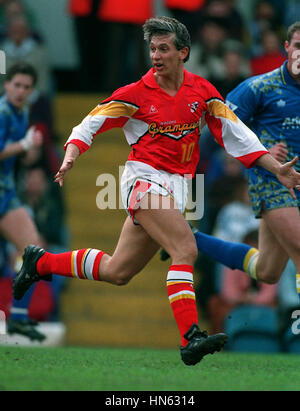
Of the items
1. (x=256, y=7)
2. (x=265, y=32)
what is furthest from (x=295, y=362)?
(x=256, y=7)

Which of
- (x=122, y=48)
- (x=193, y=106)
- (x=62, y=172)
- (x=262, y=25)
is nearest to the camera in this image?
(x=62, y=172)

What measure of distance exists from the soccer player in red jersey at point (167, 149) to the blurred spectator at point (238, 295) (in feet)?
11.6

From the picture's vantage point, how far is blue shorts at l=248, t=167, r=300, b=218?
678 centimetres

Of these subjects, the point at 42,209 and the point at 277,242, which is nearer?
the point at 277,242

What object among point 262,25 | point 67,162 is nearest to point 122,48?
point 262,25

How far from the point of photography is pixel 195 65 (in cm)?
1190

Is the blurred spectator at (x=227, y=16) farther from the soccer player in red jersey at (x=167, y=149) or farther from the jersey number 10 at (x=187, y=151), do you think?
the jersey number 10 at (x=187, y=151)

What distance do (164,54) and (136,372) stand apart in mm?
2026

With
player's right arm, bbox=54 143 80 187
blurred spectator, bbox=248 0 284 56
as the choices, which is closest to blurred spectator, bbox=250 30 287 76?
blurred spectator, bbox=248 0 284 56

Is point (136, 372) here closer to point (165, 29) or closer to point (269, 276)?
point (269, 276)

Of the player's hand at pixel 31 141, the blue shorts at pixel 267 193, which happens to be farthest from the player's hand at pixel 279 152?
the player's hand at pixel 31 141

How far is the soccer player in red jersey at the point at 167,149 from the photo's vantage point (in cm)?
592

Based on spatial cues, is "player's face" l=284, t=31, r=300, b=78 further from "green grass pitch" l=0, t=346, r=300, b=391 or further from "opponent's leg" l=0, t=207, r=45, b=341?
"opponent's leg" l=0, t=207, r=45, b=341

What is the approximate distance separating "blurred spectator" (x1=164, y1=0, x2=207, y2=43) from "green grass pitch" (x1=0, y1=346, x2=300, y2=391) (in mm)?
5719
